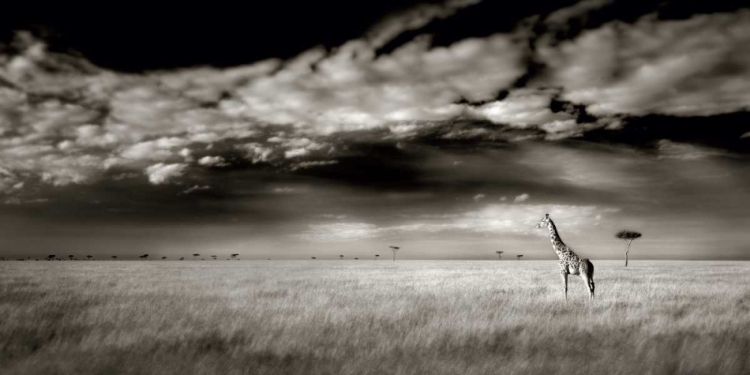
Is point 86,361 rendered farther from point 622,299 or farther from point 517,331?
point 622,299

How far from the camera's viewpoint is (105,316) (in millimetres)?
12250

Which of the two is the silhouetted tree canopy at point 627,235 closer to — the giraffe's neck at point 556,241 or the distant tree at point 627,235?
the distant tree at point 627,235

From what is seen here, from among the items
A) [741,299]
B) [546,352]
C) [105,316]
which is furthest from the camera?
[741,299]

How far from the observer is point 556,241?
18.9 m

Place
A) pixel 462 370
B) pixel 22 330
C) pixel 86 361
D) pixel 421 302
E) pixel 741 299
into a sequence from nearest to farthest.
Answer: pixel 462 370 → pixel 86 361 → pixel 22 330 → pixel 421 302 → pixel 741 299

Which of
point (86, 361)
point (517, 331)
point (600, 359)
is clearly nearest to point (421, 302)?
point (517, 331)

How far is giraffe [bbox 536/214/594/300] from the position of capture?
1681 cm

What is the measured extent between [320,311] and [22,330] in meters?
6.88

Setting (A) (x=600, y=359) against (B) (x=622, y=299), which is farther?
(B) (x=622, y=299)

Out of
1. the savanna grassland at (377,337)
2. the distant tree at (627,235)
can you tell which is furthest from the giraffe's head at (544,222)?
the distant tree at (627,235)

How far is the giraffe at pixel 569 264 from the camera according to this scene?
16.8 m

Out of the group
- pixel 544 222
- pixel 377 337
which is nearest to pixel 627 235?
pixel 544 222

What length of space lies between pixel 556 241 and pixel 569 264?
1.68 m

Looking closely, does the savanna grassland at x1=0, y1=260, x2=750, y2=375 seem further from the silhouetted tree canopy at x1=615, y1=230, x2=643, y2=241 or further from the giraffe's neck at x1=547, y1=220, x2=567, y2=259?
the silhouetted tree canopy at x1=615, y1=230, x2=643, y2=241
